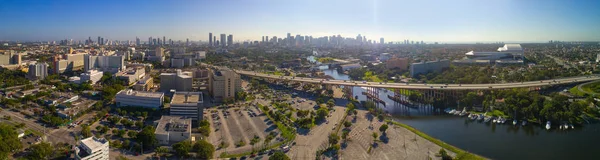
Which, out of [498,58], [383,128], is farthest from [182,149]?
[498,58]

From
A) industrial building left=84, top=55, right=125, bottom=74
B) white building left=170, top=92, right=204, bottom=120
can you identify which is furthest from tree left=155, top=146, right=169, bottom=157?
industrial building left=84, top=55, right=125, bottom=74

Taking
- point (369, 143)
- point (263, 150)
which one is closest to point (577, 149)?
point (369, 143)

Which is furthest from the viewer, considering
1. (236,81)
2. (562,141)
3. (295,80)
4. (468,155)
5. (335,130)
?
(295,80)

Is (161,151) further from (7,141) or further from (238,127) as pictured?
(7,141)

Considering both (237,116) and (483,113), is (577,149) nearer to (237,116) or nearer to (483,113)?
(483,113)

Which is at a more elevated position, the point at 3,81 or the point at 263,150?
the point at 3,81

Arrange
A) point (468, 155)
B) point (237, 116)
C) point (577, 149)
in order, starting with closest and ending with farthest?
point (468, 155) → point (577, 149) → point (237, 116)
